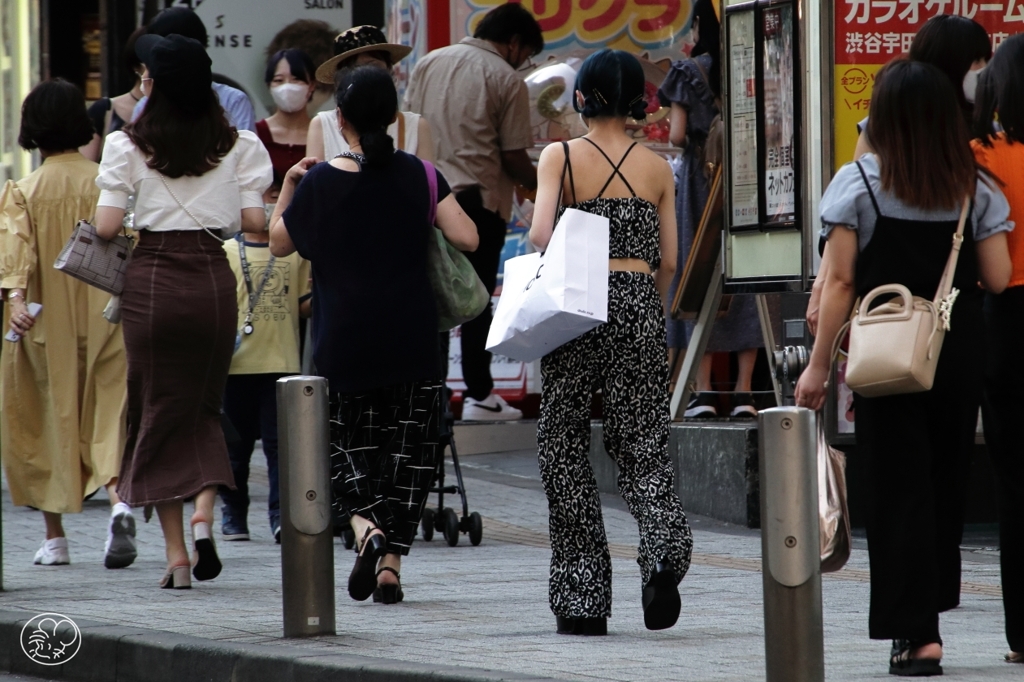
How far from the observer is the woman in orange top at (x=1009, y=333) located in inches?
210

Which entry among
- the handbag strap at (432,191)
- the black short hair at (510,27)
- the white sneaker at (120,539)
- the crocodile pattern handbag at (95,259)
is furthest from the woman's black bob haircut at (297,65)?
the handbag strap at (432,191)

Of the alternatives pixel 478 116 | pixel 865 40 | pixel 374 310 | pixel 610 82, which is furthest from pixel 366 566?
pixel 478 116

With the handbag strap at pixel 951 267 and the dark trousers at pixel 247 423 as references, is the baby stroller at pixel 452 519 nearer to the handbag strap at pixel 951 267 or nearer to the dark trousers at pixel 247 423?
the dark trousers at pixel 247 423

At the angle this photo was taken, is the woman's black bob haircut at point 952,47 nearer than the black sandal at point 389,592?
Yes

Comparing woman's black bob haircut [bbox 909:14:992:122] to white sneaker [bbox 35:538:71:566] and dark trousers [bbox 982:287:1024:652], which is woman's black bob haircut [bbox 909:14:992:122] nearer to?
dark trousers [bbox 982:287:1024:652]

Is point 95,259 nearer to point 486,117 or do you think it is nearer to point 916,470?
point 486,117

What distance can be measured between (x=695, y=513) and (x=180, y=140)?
11.3 feet

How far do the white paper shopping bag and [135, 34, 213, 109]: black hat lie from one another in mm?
1986

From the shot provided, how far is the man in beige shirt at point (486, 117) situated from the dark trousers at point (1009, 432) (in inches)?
192

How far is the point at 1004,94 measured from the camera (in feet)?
17.6

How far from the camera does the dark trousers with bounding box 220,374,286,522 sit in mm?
8750

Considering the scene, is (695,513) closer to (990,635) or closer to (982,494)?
(982,494)

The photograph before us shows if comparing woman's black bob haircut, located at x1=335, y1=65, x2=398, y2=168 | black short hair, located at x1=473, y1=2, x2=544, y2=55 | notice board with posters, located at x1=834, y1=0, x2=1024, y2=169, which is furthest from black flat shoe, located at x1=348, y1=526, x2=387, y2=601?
black short hair, located at x1=473, y1=2, x2=544, y2=55

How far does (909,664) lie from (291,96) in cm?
569
